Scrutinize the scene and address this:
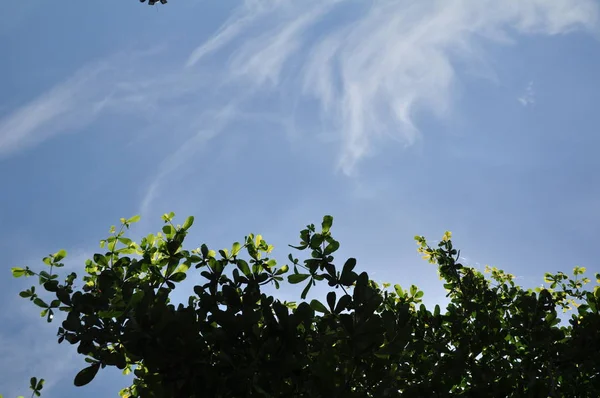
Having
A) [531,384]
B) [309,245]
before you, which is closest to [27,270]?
[309,245]

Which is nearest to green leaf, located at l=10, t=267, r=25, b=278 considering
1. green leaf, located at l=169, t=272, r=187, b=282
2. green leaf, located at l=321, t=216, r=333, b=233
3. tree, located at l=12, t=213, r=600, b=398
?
tree, located at l=12, t=213, r=600, b=398

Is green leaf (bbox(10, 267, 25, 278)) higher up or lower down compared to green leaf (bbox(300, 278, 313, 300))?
higher up

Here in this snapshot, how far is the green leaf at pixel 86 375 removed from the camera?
3742mm

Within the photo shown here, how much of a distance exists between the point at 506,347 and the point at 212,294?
3.95 m

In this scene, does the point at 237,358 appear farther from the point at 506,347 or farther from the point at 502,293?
the point at 502,293

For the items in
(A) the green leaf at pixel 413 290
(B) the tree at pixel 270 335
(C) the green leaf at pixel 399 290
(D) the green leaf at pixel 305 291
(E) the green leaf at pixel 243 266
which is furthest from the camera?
(A) the green leaf at pixel 413 290

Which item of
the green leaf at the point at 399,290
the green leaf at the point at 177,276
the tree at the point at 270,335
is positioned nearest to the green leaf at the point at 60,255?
the tree at the point at 270,335

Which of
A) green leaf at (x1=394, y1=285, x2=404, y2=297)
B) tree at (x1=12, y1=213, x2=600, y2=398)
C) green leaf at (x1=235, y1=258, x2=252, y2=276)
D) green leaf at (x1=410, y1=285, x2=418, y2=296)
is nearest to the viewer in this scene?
tree at (x1=12, y1=213, x2=600, y2=398)

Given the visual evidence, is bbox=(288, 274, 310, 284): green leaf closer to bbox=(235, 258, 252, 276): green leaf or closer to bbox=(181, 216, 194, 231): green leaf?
bbox=(235, 258, 252, 276): green leaf

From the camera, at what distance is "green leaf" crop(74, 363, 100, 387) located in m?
3.74

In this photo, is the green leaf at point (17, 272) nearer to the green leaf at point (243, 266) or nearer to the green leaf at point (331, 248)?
the green leaf at point (243, 266)

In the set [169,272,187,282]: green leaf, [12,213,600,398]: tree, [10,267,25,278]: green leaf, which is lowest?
[12,213,600,398]: tree

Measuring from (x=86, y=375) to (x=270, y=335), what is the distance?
172cm

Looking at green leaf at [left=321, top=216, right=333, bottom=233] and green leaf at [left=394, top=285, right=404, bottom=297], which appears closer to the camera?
green leaf at [left=321, top=216, right=333, bottom=233]
